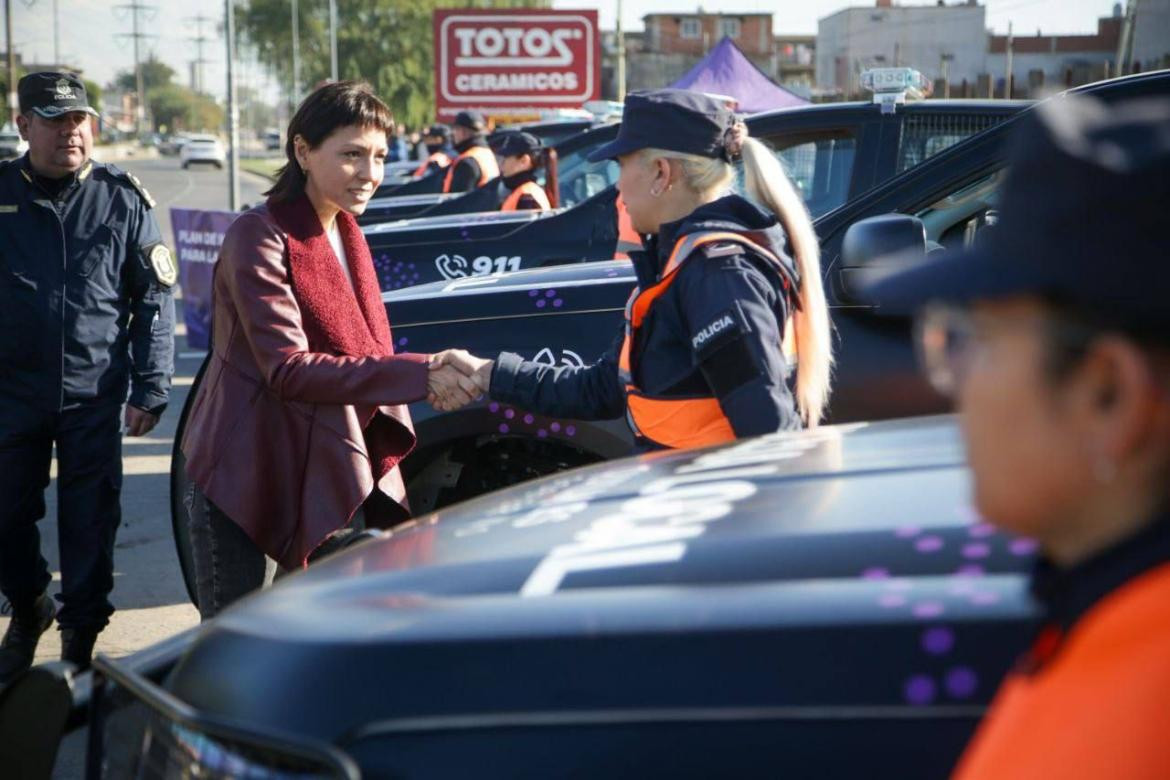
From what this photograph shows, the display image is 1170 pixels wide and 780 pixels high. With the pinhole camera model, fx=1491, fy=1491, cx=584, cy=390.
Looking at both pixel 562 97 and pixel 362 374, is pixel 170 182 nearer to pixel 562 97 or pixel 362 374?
pixel 562 97

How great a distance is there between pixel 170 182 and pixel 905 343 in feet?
185

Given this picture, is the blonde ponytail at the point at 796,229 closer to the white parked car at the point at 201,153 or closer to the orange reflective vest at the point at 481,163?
the orange reflective vest at the point at 481,163

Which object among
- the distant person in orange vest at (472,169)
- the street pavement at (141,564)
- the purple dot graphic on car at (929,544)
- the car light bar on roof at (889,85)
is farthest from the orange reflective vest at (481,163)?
the purple dot graphic on car at (929,544)

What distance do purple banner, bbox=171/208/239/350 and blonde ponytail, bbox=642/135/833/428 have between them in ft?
29.3

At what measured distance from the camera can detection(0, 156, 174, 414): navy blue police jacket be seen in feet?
15.2

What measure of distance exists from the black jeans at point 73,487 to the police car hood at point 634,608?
3.01 metres

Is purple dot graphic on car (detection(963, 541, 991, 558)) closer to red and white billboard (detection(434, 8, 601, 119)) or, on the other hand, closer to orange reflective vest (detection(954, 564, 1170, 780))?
orange reflective vest (detection(954, 564, 1170, 780))

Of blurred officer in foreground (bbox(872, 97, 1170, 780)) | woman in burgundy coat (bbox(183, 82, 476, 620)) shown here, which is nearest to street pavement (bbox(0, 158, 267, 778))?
woman in burgundy coat (bbox(183, 82, 476, 620))

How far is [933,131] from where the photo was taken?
5.50 meters

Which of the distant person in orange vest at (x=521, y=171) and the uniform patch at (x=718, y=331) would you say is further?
the distant person in orange vest at (x=521, y=171)

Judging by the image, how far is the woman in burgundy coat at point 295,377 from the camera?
3502mm

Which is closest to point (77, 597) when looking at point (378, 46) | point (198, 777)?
point (198, 777)

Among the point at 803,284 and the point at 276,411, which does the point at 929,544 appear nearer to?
the point at 803,284

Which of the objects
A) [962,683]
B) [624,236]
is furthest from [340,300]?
[624,236]
